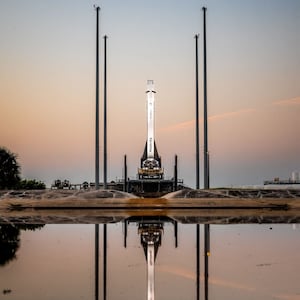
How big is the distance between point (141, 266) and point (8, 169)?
118ft

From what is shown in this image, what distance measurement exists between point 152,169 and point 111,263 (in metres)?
52.6

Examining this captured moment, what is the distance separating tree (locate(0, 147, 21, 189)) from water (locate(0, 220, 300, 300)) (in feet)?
87.8

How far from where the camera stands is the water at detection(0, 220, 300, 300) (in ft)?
29.3

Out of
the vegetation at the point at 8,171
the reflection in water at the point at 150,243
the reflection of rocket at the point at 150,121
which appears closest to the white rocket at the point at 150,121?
the reflection of rocket at the point at 150,121

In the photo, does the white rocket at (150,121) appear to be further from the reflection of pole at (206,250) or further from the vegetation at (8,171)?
the reflection of pole at (206,250)

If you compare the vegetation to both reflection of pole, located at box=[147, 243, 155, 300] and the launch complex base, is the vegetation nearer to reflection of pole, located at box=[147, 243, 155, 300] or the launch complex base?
the launch complex base

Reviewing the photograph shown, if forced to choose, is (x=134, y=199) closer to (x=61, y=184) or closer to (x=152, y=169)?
(x=61, y=184)

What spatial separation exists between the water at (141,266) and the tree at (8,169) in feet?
87.8

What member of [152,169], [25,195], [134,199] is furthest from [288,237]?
[152,169]

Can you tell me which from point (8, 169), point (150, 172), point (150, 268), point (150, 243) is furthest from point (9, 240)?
point (150, 172)

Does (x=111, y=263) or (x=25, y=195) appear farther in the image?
(x=25, y=195)

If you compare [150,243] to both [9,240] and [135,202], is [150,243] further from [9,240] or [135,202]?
[135,202]

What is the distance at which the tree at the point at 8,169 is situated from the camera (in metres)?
45.6

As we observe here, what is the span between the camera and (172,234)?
18422 millimetres
